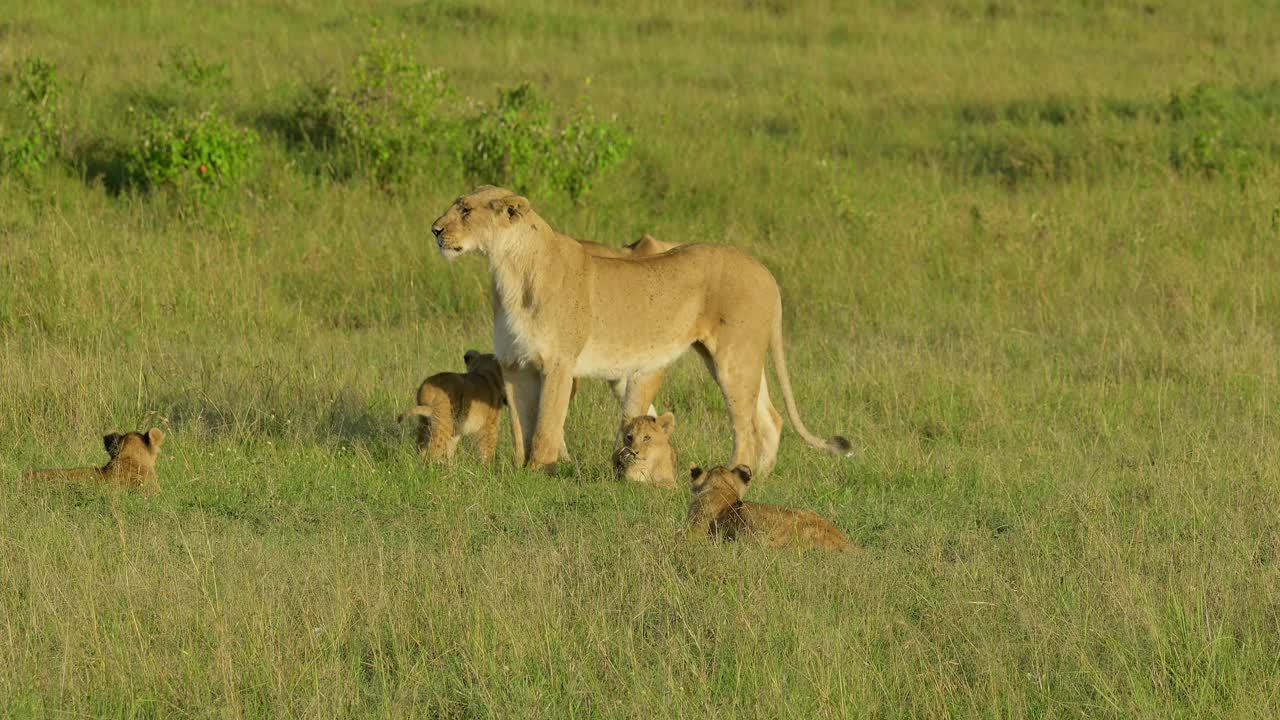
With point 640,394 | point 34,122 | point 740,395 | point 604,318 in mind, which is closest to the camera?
point 604,318

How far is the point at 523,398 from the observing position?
801cm

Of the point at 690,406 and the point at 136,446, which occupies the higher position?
the point at 136,446

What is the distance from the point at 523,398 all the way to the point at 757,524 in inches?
82.0

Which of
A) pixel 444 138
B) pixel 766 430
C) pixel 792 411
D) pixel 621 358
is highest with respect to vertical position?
pixel 444 138

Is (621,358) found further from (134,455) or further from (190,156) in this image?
(190,156)

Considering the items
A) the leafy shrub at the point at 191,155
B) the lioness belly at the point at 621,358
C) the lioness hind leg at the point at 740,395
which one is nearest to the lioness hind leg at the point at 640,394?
the lioness belly at the point at 621,358

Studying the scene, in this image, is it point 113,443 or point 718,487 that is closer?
point 718,487

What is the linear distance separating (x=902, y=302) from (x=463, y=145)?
13.7 ft

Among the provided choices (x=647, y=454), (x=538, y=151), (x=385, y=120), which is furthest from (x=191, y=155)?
(x=647, y=454)

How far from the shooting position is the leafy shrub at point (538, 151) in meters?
13.5

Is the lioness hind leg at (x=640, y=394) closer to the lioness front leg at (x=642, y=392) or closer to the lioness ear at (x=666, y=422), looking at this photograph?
the lioness front leg at (x=642, y=392)

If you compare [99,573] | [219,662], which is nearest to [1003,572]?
[219,662]

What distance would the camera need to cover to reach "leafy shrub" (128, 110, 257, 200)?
12734 mm

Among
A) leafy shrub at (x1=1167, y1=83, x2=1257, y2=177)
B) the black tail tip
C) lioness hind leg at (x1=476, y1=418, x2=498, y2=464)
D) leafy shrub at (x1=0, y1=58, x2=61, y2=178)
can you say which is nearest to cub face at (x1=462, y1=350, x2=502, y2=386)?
lioness hind leg at (x1=476, y1=418, x2=498, y2=464)
